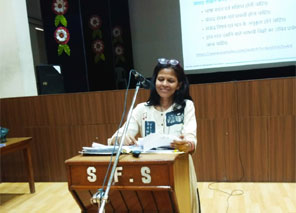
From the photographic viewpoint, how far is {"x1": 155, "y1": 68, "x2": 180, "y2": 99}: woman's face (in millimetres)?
1562

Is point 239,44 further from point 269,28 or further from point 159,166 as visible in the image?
point 159,166

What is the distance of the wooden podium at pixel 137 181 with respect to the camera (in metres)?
1.08

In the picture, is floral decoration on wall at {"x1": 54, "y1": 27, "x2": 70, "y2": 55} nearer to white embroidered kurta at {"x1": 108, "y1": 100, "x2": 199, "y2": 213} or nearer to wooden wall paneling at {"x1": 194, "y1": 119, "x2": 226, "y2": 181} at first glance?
wooden wall paneling at {"x1": 194, "y1": 119, "x2": 226, "y2": 181}

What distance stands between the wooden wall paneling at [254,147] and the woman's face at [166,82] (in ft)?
4.73

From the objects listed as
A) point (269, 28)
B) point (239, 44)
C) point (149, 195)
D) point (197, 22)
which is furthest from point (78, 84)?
point (149, 195)

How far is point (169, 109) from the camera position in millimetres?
1627

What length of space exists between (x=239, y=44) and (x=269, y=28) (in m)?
0.37

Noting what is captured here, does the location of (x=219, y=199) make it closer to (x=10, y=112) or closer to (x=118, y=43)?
(x=118, y=43)

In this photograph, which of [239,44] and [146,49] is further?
[146,49]

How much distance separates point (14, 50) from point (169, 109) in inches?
127

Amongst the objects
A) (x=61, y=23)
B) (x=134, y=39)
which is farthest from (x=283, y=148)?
(x=61, y=23)

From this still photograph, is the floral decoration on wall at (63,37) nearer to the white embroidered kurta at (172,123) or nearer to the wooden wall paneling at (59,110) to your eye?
the wooden wall paneling at (59,110)

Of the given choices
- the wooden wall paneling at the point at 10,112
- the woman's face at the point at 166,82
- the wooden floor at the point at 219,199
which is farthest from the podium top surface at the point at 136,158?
the wooden wall paneling at the point at 10,112

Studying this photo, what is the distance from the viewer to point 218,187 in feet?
8.90
